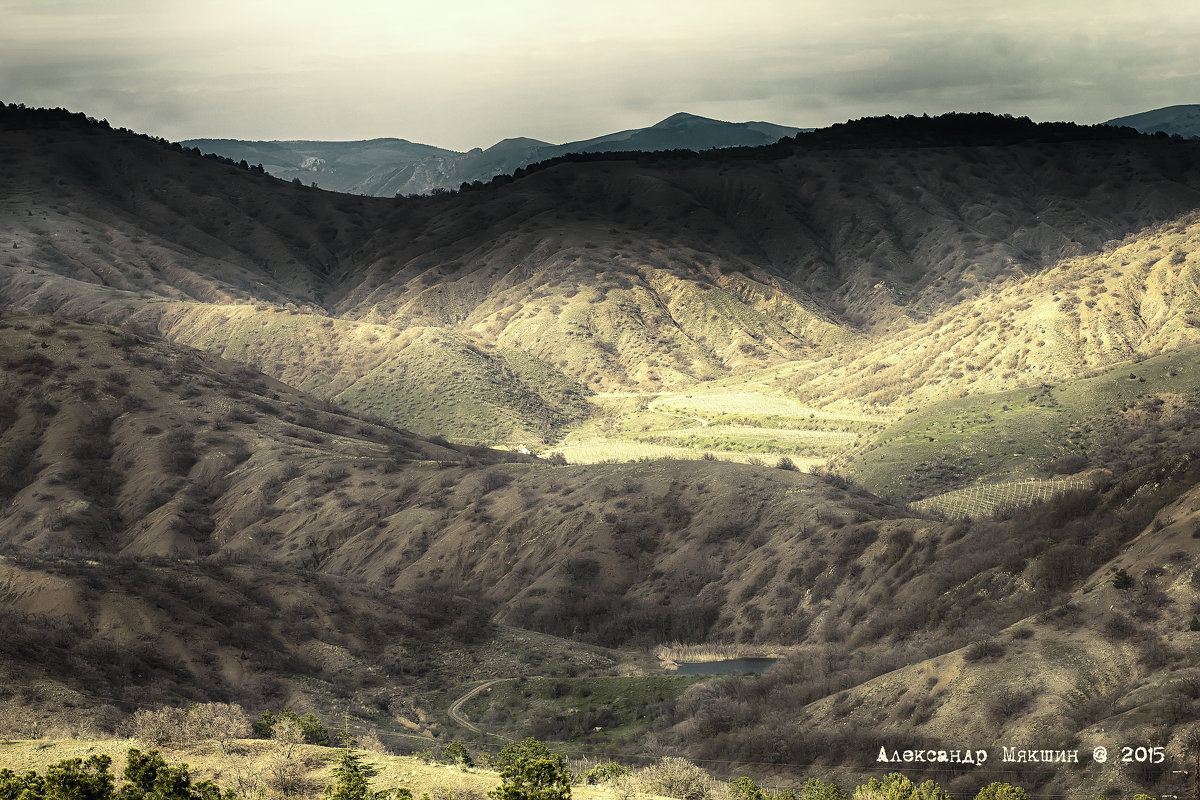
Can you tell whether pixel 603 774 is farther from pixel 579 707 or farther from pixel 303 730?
pixel 579 707

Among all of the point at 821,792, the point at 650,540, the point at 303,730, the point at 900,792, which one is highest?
the point at 900,792

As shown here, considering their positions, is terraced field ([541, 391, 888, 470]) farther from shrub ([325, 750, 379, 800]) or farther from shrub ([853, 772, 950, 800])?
shrub ([325, 750, 379, 800])

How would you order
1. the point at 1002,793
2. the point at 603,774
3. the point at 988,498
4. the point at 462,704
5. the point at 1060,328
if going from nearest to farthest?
the point at 1002,793
the point at 603,774
the point at 462,704
the point at 988,498
the point at 1060,328

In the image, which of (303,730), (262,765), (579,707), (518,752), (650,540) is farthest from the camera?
Answer: (650,540)

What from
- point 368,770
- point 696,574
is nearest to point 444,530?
point 696,574

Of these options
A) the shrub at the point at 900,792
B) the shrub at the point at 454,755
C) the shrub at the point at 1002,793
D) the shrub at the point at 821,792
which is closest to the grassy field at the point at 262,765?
the shrub at the point at 454,755

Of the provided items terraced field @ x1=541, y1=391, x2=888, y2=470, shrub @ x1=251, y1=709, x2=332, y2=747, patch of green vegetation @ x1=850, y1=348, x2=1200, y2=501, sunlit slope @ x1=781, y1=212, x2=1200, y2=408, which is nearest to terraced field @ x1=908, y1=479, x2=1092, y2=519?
patch of green vegetation @ x1=850, y1=348, x2=1200, y2=501

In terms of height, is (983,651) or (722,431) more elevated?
(983,651)

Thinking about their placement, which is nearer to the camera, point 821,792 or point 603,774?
point 821,792

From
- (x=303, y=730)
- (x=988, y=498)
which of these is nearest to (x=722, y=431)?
(x=988, y=498)

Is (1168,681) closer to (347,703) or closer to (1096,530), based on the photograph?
(1096,530)
